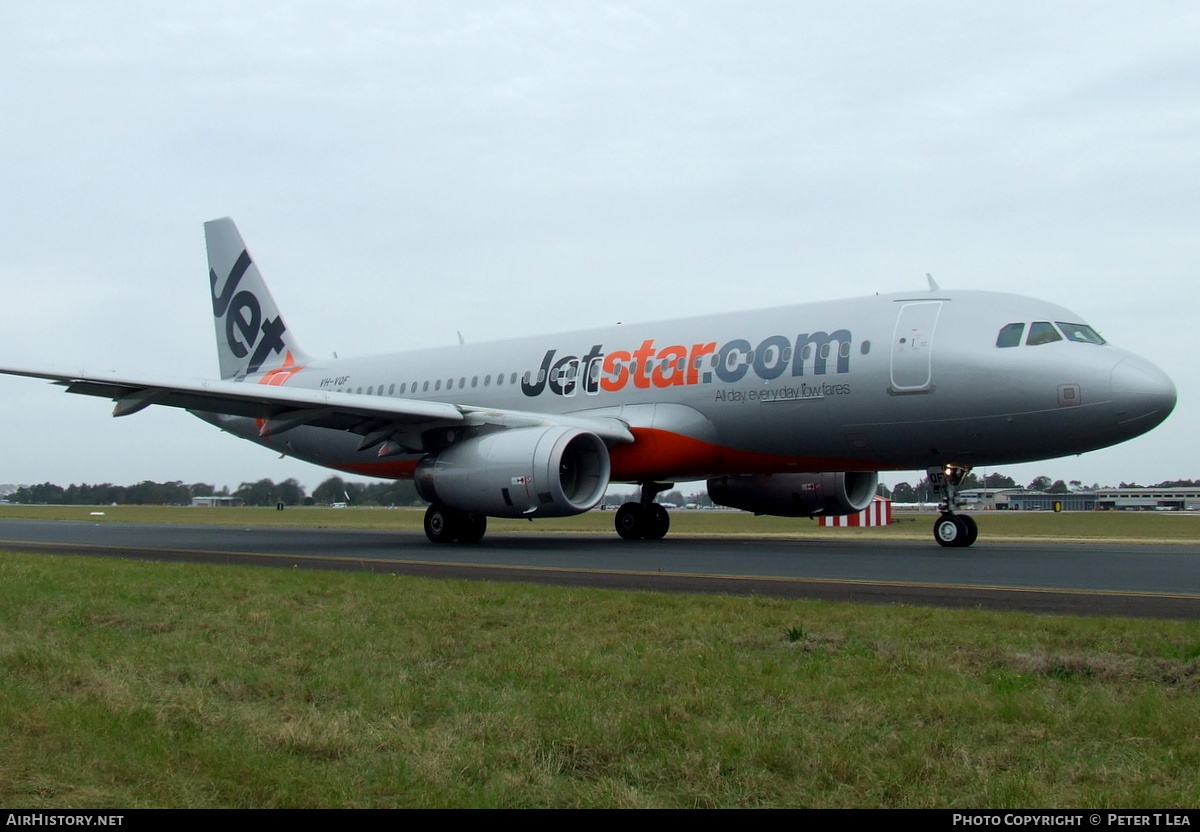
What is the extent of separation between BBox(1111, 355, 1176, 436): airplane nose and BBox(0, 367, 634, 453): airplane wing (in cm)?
798

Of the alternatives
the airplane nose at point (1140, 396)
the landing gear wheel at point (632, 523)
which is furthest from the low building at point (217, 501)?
the airplane nose at point (1140, 396)

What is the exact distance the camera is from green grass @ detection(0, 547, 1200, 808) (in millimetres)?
4277

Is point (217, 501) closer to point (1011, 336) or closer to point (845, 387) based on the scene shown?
point (845, 387)

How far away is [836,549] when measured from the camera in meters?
17.3

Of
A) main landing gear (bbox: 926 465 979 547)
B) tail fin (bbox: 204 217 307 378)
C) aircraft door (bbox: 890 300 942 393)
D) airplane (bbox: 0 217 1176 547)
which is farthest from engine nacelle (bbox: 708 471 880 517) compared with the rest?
tail fin (bbox: 204 217 307 378)

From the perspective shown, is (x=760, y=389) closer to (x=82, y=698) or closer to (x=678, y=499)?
(x=82, y=698)

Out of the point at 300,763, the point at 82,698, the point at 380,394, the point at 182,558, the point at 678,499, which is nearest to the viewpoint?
the point at 300,763

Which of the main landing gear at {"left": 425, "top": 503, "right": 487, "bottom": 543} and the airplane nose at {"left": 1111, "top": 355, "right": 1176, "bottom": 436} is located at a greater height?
the airplane nose at {"left": 1111, "top": 355, "right": 1176, "bottom": 436}

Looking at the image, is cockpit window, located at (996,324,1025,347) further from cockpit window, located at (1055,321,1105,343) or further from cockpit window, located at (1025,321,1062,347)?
cockpit window, located at (1055,321,1105,343)

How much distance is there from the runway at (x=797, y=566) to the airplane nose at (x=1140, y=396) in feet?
6.23

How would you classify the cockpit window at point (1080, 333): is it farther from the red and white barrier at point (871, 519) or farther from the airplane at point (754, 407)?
the red and white barrier at point (871, 519)

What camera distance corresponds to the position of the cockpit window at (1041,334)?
16.4m

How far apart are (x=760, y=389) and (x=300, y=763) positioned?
14586 mm
